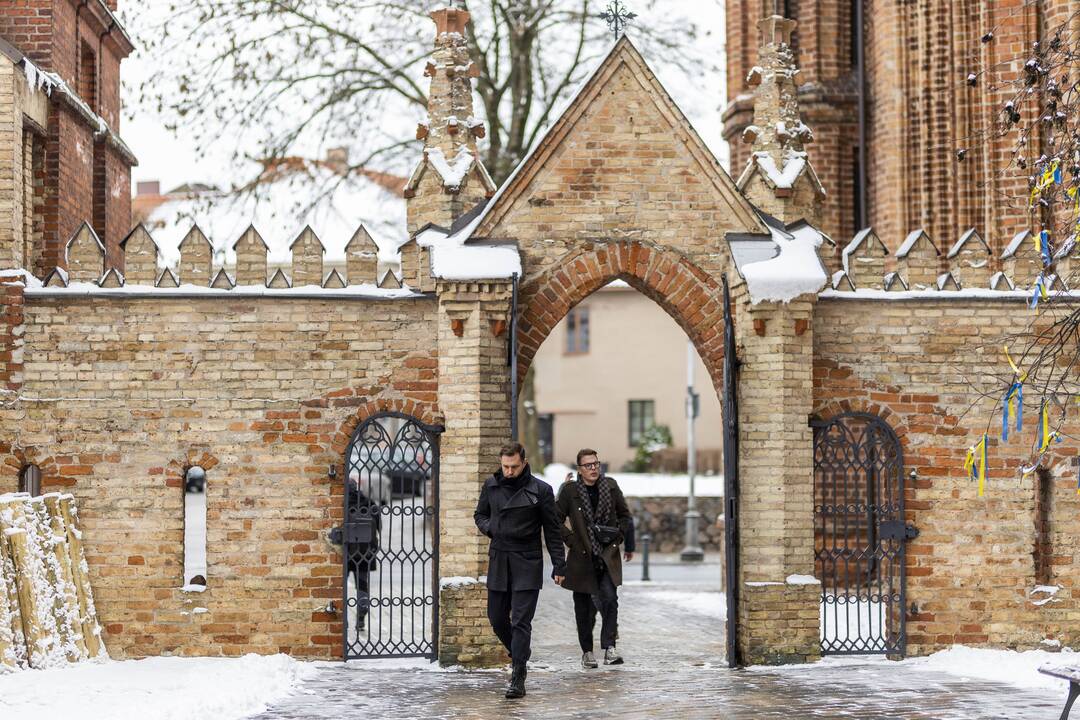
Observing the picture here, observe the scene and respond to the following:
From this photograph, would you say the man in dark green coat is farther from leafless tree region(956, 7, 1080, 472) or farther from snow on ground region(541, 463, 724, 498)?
snow on ground region(541, 463, 724, 498)

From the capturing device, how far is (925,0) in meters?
19.6

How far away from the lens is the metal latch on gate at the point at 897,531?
42.7ft

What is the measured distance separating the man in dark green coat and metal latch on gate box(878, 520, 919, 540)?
2234 mm

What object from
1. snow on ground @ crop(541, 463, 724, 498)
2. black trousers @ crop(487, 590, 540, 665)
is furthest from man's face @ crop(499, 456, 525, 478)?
snow on ground @ crop(541, 463, 724, 498)

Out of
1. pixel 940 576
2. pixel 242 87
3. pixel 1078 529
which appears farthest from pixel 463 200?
pixel 242 87

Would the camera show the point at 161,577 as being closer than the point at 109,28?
Yes

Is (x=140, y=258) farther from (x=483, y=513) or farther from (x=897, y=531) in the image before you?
(x=897, y=531)

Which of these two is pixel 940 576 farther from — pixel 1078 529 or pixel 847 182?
pixel 847 182

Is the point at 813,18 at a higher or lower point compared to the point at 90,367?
higher

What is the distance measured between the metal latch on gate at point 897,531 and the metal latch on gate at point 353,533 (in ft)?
14.4

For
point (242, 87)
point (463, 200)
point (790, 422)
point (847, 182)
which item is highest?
point (242, 87)

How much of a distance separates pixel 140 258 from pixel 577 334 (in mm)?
39741

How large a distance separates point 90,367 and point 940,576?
295 inches

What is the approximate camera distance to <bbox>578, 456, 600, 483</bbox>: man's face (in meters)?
12.6
